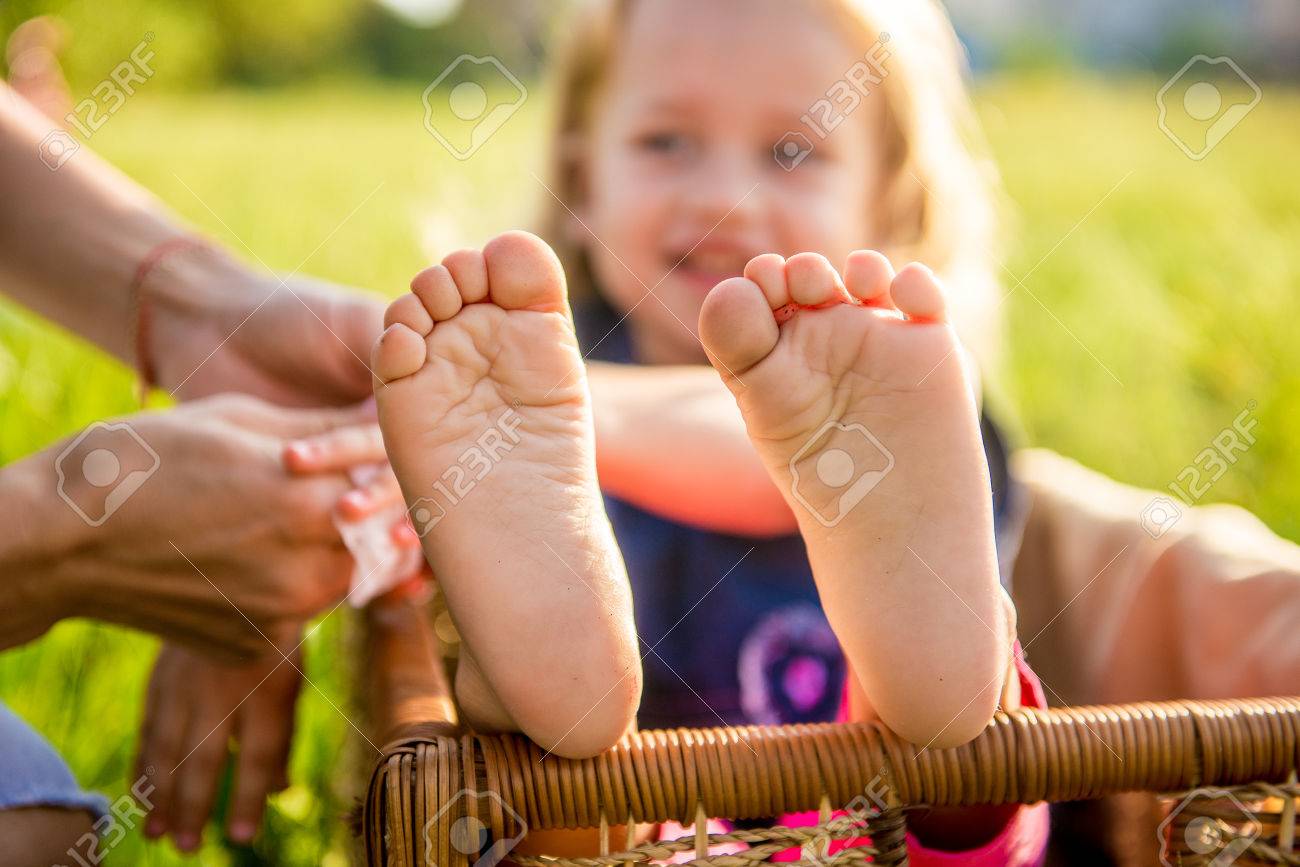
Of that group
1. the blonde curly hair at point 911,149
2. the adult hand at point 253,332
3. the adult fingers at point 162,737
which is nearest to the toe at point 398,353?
the adult hand at point 253,332

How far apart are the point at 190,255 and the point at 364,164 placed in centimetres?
337

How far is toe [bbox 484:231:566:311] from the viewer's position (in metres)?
0.69

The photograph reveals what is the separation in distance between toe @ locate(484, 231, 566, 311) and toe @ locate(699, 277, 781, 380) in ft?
0.30

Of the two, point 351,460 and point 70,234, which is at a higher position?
point 70,234

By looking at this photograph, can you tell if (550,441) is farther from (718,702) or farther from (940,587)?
(718,702)

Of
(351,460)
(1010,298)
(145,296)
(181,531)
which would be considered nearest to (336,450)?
(351,460)

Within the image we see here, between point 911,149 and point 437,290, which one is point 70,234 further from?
point 911,149

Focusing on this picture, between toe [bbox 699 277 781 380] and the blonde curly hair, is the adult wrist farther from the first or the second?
the blonde curly hair

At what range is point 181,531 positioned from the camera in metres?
0.85

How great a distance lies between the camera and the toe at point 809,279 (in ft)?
2.23

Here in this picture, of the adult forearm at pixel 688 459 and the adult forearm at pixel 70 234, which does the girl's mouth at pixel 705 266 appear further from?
the adult forearm at pixel 70 234

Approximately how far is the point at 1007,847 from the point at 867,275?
0.41 m

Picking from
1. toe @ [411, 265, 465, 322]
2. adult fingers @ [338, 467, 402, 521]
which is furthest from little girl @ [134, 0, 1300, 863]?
adult fingers @ [338, 467, 402, 521]

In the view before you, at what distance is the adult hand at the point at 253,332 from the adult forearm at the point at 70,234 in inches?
1.4
